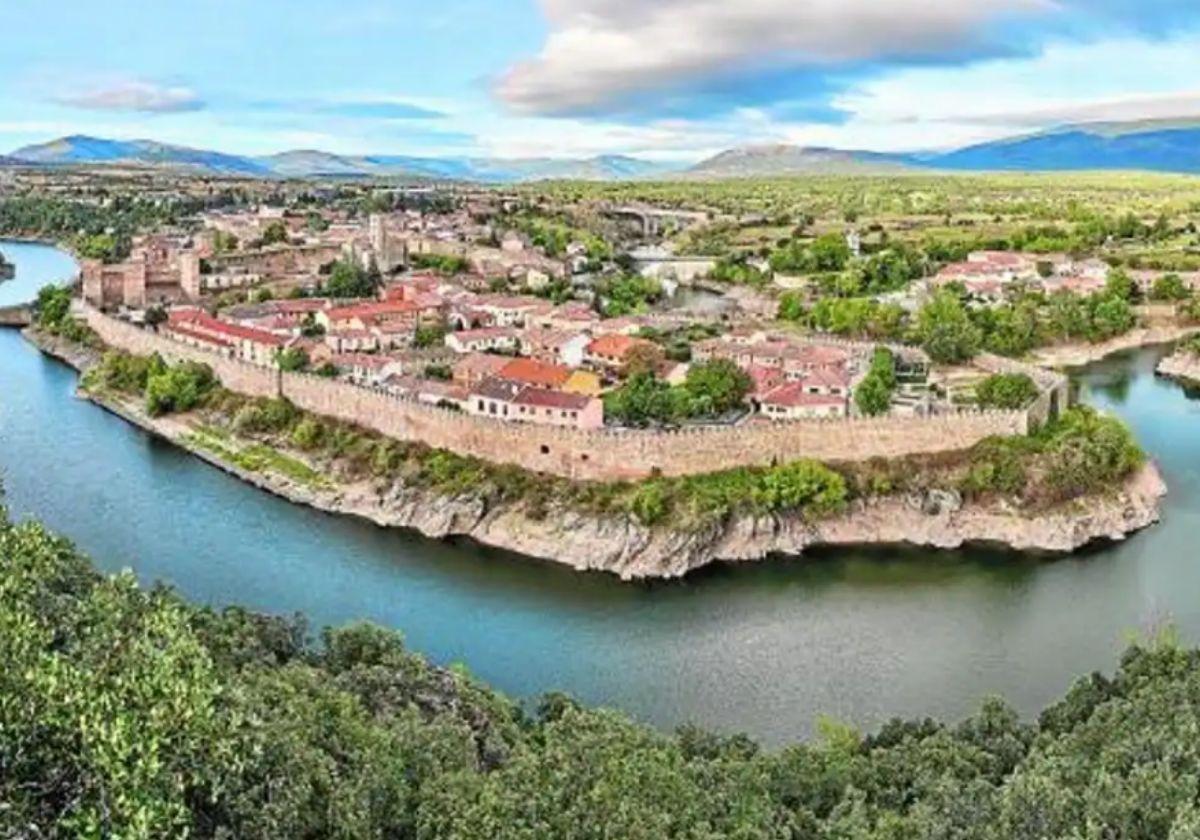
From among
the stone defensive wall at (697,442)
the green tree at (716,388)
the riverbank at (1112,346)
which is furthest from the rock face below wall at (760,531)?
the riverbank at (1112,346)

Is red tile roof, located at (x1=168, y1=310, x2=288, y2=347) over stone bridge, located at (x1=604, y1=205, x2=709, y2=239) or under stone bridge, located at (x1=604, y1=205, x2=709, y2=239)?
under

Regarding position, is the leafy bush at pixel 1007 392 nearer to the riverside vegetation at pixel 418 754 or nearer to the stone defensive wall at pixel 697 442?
the stone defensive wall at pixel 697 442

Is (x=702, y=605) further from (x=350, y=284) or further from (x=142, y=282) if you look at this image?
(x=142, y=282)

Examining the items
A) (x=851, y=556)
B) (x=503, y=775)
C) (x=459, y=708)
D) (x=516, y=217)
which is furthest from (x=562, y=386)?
(x=516, y=217)

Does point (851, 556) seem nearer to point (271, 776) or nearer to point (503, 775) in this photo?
point (503, 775)

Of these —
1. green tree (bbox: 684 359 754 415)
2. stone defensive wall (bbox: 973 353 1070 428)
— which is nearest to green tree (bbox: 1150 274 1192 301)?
stone defensive wall (bbox: 973 353 1070 428)

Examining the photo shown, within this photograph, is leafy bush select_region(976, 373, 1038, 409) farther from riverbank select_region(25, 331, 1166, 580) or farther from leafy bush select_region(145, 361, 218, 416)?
leafy bush select_region(145, 361, 218, 416)
